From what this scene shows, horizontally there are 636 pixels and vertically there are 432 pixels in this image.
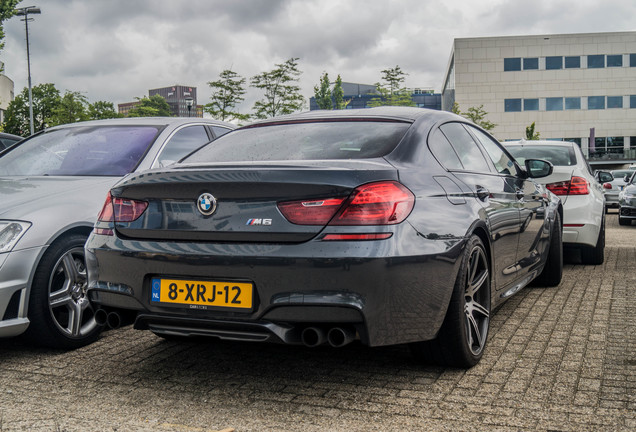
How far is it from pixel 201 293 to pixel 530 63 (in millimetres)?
71515

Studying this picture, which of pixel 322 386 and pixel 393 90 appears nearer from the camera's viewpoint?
pixel 322 386

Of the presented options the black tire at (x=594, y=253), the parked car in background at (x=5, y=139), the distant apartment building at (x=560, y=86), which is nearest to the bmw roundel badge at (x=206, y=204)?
the black tire at (x=594, y=253)

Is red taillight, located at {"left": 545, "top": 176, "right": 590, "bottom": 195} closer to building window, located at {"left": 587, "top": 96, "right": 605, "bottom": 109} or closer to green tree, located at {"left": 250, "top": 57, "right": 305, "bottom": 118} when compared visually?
green tree, located at {"left": 250, "top": 57, "right": 305, "bottom": 118}

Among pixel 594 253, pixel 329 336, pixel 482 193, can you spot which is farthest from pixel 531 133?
pixel 329 336

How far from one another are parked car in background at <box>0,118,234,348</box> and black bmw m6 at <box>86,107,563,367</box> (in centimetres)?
77

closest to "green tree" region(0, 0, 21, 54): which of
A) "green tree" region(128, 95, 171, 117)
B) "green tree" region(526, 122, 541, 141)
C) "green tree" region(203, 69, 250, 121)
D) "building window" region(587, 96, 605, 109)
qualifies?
"green tree" region(203, 69, 250, 121)

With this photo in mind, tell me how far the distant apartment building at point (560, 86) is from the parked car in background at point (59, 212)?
66.3 m

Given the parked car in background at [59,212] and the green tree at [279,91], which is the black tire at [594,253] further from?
the green tree at [279,91]

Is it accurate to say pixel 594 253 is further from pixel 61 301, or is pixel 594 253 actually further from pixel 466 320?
pixel 61 301

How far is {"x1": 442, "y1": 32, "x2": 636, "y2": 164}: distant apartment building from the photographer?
68875 millimetres

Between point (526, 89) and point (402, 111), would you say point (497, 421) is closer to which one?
point (402, 111)

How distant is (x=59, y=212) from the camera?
4570 mm

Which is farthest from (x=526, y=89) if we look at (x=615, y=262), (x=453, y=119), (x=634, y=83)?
(x=453, y=119)

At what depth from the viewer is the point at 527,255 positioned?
542 centimetres
